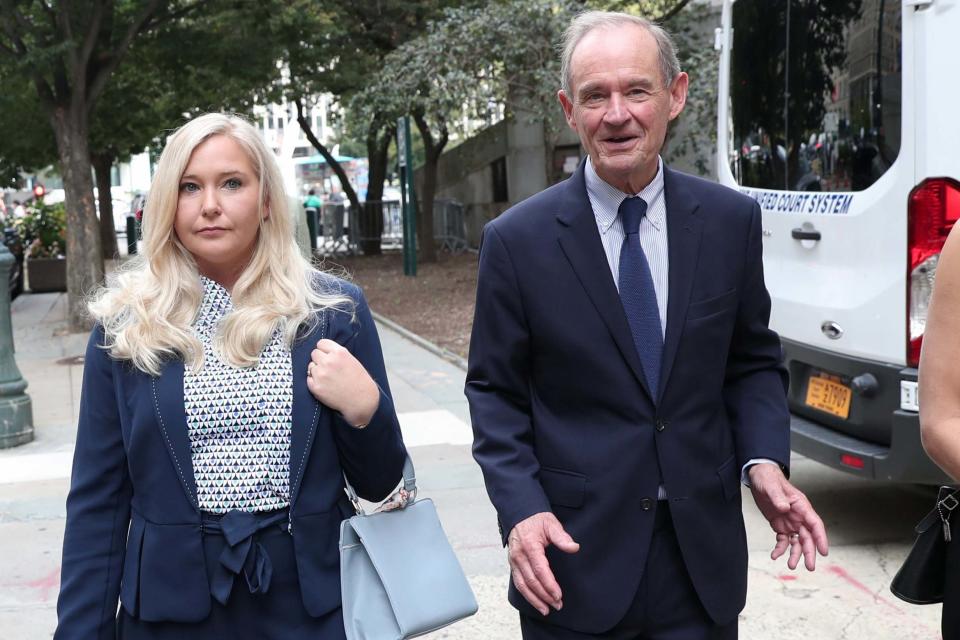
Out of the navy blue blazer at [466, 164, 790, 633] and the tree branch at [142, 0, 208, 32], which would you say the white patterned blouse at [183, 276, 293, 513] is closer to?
the navy blue blazer at [466, 164, 790, 633]

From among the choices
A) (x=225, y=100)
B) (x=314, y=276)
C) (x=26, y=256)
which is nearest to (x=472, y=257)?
(x=225, y=100)

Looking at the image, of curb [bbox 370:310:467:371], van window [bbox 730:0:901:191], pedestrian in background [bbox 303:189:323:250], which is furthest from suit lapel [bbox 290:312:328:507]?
pedestrian in background [bbox 303:189:323:250]

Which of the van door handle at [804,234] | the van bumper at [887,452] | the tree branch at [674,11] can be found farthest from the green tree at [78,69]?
the van bumper at [887,452]

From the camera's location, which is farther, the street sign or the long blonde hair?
the street sign

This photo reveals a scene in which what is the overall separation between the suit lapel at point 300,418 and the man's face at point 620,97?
2.48ft

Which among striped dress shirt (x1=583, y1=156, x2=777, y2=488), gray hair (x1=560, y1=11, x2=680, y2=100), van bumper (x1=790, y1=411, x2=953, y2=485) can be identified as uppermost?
gray hair (x1=560, y1=11, x2=680, y2=100)

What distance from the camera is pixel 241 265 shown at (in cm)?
272

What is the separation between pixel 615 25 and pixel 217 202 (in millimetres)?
913

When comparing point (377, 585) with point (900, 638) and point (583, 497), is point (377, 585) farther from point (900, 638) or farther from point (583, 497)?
point (900, 638)

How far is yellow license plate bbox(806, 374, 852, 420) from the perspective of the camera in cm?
549

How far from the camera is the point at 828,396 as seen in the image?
564 cm

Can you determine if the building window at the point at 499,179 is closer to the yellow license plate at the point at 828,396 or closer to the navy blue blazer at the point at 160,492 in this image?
the yellow license plate at the point at 828,396

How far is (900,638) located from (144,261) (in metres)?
3.35

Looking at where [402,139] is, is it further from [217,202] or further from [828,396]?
[217,202]
